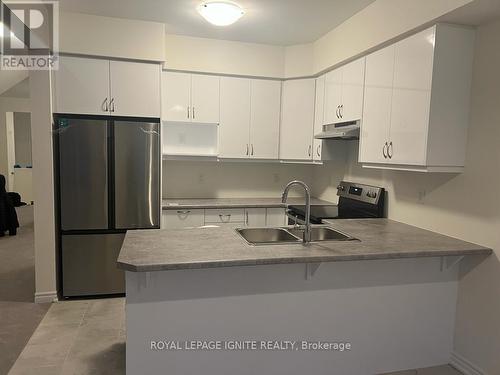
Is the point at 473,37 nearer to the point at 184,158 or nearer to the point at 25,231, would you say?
the point at 184,158

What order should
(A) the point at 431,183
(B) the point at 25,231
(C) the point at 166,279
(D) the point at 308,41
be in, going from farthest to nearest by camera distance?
1. (B) the point at 25,231
2. (D) the point at 308,41
3. (A) the point at 431,183
4. (C) the point at 166,279

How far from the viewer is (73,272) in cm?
341

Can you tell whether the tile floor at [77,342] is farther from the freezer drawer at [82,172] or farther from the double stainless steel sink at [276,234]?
the double stainless steel sink at [276,234]

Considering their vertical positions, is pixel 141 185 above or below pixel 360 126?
below

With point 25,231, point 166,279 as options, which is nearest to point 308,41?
point 166,279

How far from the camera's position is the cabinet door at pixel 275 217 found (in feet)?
13.0

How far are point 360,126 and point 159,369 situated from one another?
236 centimetres

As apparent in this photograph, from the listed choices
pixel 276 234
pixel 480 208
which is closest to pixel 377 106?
pixel 480 208

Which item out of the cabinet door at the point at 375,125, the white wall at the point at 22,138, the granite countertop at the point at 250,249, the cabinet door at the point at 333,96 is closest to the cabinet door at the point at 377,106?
the cabinet door at the point at 375,125

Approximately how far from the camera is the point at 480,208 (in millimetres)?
2311

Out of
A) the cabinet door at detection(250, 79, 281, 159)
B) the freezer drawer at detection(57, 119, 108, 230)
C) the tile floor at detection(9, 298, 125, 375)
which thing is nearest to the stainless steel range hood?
the cabinet door at detection(250, 79, 281, 159)

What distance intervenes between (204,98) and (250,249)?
2.33 m

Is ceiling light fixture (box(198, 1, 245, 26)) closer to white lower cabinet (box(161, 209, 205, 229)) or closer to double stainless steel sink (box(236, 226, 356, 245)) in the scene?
double stainless steel sink (box(236, 226, 356, 245))

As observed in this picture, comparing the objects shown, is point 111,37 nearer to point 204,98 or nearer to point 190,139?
point 204,98
